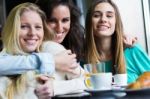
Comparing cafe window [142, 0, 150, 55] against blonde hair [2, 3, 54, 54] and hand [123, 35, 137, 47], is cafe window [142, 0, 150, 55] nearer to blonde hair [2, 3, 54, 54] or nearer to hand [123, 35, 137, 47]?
hand [123, 35, 137, 47]

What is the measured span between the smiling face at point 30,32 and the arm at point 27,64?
0.66 ft

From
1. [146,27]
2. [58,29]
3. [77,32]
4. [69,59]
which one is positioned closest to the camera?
[69,59]

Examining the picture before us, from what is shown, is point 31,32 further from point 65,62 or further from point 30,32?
point 65,62

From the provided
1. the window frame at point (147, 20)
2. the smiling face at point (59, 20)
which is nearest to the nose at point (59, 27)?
the smiling face at point (59, 20)

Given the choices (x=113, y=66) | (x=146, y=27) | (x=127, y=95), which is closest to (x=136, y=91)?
(x=127, y=95)

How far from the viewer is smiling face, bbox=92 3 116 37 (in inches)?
66.4

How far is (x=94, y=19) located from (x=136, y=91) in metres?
0.94

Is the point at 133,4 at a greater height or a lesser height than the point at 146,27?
greater

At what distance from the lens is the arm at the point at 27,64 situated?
1.03m

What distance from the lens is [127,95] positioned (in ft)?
2.76

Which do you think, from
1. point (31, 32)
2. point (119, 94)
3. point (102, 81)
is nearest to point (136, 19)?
point (31, 32)

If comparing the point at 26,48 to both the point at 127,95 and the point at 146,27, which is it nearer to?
the point at 127,95

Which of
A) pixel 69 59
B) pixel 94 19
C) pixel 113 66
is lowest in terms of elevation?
pixel 113 66

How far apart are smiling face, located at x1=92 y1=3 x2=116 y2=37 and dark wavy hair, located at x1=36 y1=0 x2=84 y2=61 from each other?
0.48 feet
